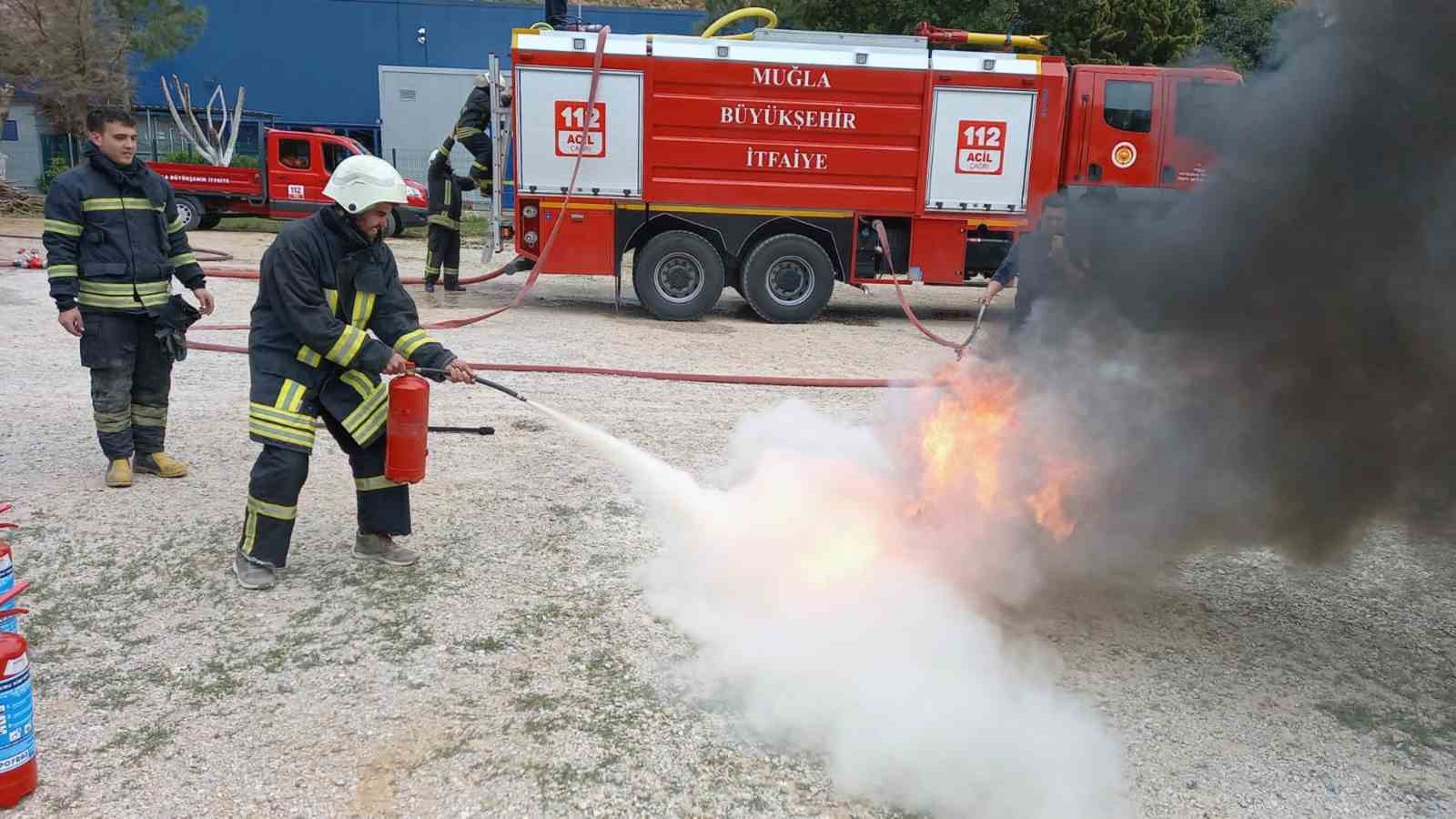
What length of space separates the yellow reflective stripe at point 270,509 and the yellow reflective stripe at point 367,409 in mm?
398

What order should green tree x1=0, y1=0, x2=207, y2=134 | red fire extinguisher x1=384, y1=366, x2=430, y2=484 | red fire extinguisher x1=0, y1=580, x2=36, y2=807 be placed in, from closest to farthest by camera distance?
red fire extinguisher x1=0, y1=580, x2=36, y2=807, red fire extinguisher x1=384, y1=366, x2=430, y2=484, green tree x1=0, y1=0, x2=207, y2=134

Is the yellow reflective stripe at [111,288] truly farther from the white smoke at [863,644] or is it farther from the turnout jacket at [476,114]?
the turnout jacket at [476,114]

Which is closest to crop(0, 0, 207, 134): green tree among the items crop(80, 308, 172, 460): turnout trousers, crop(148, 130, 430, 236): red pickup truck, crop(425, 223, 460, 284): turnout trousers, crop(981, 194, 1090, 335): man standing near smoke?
crop(148, 130, 430, 236): red pickup truck

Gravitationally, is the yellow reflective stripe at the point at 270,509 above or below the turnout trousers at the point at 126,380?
below

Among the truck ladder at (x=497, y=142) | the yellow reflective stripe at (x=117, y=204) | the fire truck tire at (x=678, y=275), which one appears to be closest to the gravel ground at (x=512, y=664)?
the yellow reflective stripe at (x=117, y=204)

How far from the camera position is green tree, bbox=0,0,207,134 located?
75.4ft

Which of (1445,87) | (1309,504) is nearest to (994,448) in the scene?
(1309,504)

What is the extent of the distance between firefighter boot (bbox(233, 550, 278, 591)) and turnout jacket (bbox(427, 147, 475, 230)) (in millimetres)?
7237

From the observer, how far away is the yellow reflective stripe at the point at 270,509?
384 cm

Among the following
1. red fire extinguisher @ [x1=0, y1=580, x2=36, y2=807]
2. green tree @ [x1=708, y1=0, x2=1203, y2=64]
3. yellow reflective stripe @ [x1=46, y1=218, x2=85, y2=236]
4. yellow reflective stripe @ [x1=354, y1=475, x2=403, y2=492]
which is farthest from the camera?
green tree @ [x1=708, y1=0, x2=1203, y2=64]

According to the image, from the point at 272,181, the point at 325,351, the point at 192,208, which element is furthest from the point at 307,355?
the point at 192,208

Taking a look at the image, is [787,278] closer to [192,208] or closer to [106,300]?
[106,300]

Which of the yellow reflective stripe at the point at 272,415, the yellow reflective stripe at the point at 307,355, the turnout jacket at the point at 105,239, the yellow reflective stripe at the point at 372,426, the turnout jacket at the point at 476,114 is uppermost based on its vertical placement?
the turnout jacket at the point at 476,114

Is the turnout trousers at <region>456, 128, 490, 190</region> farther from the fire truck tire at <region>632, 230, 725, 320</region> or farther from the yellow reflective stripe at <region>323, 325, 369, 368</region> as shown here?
the yellow reflective stripe at <region>323, 325, 369, 368</region>
